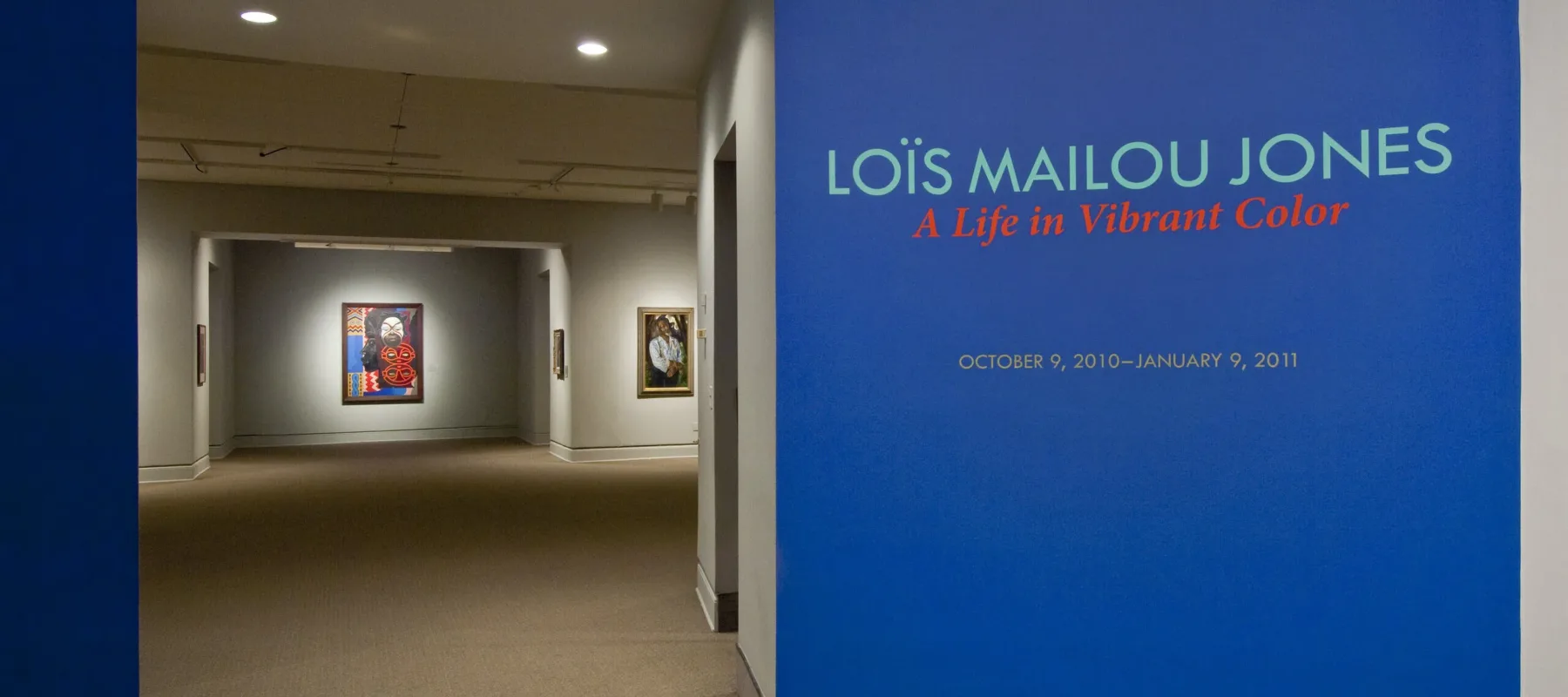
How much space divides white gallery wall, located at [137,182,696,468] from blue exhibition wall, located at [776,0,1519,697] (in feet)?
30.4

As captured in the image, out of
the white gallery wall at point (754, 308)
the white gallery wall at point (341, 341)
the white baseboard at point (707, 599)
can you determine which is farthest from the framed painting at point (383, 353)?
the white gallery wall at point (754, 308)

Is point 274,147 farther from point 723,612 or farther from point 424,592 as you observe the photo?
point 723,612

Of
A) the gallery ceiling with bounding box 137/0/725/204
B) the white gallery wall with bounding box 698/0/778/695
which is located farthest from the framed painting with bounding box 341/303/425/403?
the white gallery wall with bounding box 698/0/778/695

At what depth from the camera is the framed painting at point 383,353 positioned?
55.2 ft

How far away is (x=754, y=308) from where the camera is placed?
3898 millimetres

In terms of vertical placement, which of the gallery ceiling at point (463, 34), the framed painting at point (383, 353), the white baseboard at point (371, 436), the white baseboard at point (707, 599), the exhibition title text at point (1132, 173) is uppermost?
the gallery ceiling at point (463, 34)

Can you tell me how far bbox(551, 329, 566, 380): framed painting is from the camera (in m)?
14.2

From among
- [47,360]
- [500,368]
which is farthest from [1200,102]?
[500,368]

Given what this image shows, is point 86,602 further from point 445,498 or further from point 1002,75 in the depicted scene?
point 445,498

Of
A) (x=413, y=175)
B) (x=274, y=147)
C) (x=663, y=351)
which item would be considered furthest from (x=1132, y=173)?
(x=663, y=351)

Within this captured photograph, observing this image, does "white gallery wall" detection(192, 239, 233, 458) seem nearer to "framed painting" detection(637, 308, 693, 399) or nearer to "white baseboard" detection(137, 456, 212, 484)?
"white baseboard" detection(137, 456, 212, 484)

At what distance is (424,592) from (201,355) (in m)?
8.39

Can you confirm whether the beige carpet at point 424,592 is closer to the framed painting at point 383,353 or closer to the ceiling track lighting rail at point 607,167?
the ceiling track lighting rail at point 607,167

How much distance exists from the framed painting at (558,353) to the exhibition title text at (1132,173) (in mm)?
11378
